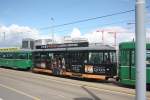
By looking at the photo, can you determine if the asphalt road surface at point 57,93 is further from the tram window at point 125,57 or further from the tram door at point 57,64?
the tram door at point 57,64

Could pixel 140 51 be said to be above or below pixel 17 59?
below

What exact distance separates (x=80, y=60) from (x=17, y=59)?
66.1ft

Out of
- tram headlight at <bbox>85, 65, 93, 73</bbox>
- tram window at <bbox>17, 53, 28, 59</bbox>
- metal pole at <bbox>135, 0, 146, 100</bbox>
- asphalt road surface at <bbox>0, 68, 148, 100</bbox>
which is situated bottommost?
asphalt road surface at <bbox>0, 68, 148, 100</bbox>

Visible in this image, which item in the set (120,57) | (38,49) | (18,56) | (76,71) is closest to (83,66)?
(76,71)

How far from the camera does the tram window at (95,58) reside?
84.8ft

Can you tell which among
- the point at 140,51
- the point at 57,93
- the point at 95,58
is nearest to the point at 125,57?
the point at 95,58

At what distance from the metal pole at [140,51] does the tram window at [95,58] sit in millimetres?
20446

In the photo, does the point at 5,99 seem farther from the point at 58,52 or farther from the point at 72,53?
the point at 58,52

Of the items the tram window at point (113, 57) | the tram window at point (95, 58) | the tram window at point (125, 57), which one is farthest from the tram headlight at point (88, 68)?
the tram window at point (125, 57)

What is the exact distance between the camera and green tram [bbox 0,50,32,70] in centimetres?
4366

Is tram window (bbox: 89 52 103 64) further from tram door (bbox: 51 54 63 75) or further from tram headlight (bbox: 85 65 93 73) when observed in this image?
tram door (bbox: 51 54 63 75)

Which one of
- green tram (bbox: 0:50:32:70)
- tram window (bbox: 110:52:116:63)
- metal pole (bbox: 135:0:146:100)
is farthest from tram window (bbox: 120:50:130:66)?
green tram (bbox: 0:50:32:70)

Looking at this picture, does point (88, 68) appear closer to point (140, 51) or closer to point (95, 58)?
point (95, 58)

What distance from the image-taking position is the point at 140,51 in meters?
5.29
